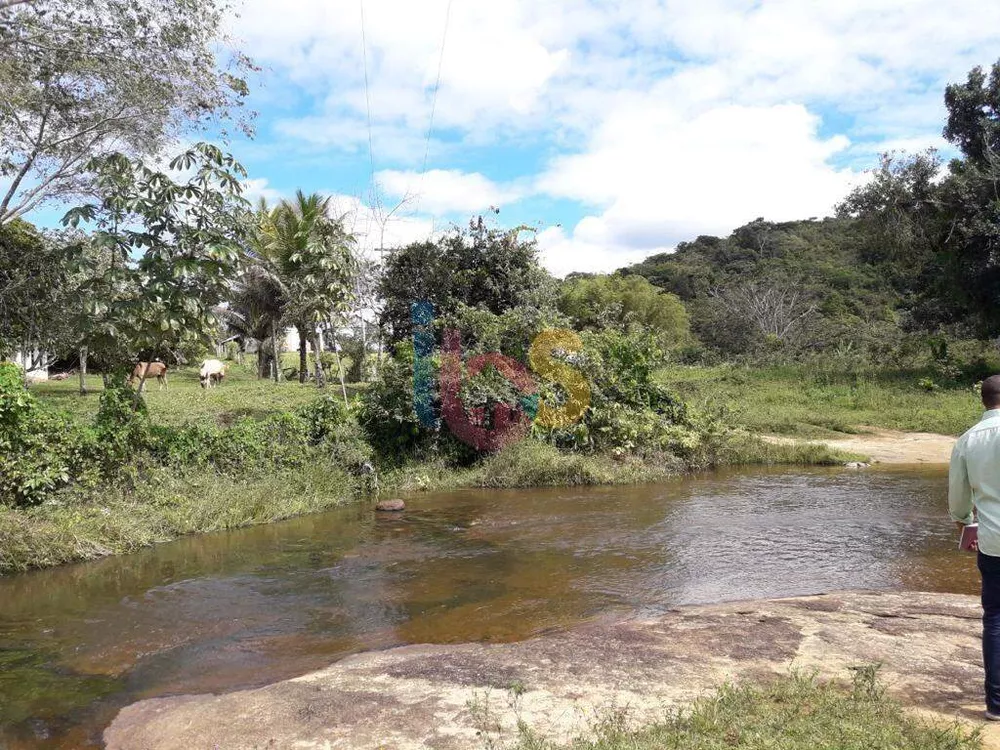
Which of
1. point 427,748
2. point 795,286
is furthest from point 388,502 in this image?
point 795,286

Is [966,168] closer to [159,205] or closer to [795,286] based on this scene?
[795,286]

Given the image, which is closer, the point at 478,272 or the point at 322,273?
the point at 322,273

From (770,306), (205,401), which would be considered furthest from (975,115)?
(205,401)

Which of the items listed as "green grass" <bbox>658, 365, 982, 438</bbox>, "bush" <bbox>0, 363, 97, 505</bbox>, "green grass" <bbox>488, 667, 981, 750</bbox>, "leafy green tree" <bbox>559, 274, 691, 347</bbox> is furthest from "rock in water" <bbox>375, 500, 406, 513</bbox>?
"leafy green tree" <bbox>559, 274, 691, 347</bbox>

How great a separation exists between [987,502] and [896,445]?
47.6 ft

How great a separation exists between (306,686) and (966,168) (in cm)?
2499

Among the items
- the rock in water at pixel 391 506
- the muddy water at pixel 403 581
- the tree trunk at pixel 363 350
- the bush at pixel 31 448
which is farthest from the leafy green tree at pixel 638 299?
the bush at pixel 31 448

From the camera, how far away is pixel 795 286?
40.4 m

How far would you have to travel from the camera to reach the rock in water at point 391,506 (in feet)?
37.8

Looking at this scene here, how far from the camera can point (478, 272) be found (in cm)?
1794

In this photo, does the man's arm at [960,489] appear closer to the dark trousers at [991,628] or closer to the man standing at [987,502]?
the man standing at [987,502]
